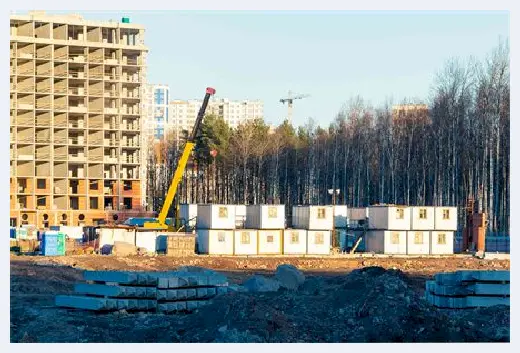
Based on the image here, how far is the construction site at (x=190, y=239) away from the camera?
2294 cm

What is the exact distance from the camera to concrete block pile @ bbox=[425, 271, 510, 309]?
85.6ft

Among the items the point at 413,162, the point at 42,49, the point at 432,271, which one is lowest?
the point at 432,271

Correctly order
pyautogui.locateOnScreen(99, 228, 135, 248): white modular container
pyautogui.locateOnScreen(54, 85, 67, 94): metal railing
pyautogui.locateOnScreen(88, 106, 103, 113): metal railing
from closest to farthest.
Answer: pyautogui.locateOnScreen(99, 228, 135, 248): white modular container
pyautogui.locateOnScreen(54, 85, 67, 94): metal railing
pyautogui.locateOnScreen(88, 106, 103, 113): metal railing

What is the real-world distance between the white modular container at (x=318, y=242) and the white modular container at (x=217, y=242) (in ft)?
12.8

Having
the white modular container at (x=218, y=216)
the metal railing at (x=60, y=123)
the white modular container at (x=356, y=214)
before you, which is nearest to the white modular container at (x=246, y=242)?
the white modular container at (x=218, y=216)

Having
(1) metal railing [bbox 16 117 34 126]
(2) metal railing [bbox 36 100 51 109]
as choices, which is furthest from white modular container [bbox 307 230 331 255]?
(2) metal railing [bbox 36 100 51 109]

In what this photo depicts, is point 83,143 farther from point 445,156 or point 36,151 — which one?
point 445,156

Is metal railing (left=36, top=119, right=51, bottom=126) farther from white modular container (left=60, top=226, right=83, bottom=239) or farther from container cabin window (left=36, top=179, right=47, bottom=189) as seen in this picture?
white modular container (left=60, top=226, right=83, bottom=239)

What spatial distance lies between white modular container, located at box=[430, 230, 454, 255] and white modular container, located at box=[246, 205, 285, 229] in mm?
7408

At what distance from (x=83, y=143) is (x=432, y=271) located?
128ft

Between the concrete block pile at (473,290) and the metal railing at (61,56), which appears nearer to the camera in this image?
the concrete block pile at (473,290)

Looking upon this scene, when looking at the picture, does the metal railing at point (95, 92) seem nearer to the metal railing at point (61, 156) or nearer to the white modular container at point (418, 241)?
the metal railing at point (61, 156)

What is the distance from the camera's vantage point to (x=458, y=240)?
56.7 metres

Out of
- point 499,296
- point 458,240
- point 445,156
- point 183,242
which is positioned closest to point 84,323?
point 499,296
